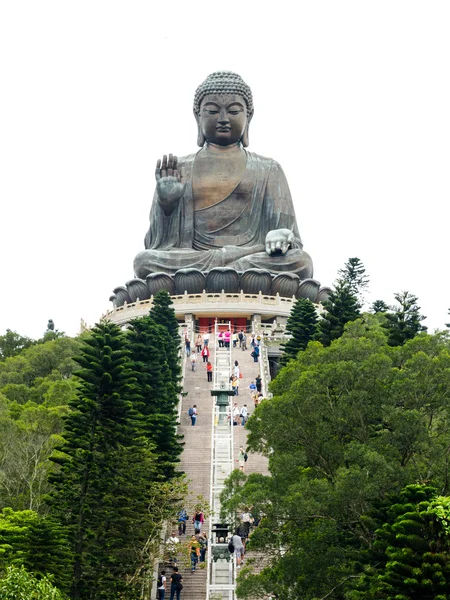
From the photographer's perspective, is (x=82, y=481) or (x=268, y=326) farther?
A: (x=268, y=326)

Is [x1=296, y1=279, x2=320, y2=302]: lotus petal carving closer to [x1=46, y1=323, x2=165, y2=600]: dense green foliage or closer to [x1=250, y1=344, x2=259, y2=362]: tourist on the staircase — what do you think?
[x1=250, y1=344, x2=259, y2=362]: tourist on the staircase

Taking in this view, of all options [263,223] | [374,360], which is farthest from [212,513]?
[263,223]

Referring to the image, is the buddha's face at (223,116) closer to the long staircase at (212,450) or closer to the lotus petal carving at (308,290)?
the lotus petal carving at (308,290)

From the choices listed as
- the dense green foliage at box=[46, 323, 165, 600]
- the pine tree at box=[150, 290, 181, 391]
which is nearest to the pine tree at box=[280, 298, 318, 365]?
the pine tree at box=[150, 290, 181, 391]

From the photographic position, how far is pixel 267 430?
603 inches

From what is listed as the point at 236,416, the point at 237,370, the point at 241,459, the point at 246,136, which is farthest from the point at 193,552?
the point at 246,136

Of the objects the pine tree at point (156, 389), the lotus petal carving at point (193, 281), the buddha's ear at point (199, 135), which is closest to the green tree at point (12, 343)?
the lotus petal carving at point (193, 281)

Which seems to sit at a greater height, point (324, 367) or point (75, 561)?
point (324, 367)

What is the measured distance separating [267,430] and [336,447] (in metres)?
1.07

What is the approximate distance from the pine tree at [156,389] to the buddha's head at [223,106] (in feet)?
59.6

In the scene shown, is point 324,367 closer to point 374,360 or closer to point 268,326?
point 374,360

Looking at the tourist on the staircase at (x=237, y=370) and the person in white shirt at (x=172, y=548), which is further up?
the tourist on the staircase at (x=237, y=370)

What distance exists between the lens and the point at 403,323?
2184 cm

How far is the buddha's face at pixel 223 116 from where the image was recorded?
130 feet
